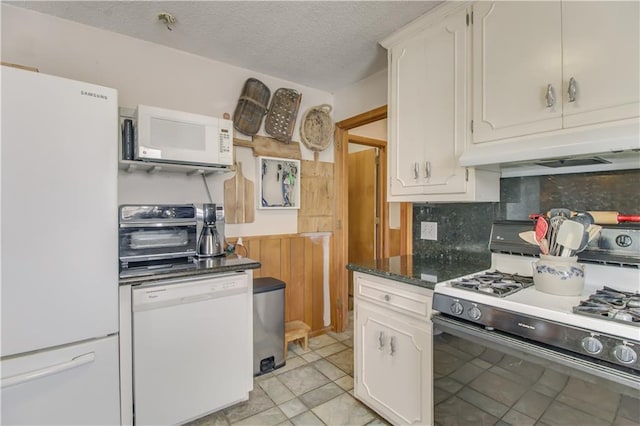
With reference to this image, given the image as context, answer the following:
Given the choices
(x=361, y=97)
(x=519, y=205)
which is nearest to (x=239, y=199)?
(x=361, y=97)

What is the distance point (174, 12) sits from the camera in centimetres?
183

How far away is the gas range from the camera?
0.93m

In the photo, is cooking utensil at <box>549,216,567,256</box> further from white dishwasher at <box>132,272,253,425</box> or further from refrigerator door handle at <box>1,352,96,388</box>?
→ refrigerator door handle at <box>1,352,96,388</box>

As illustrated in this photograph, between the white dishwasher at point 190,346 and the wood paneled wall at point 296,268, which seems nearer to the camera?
the white dishwasher at point 190,346

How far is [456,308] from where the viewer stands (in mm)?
1291

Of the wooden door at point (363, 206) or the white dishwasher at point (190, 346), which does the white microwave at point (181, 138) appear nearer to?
the white dishwasher at point (190, 346)

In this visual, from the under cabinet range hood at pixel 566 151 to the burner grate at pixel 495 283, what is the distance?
54cm

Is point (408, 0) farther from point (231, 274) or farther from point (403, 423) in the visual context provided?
point (403, 423)

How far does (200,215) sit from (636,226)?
2.28 meters

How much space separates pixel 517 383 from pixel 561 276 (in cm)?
45

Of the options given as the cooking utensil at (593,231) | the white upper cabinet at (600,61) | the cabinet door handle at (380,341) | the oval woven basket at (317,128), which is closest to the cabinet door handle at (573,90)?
the white upper cabinet at (600,61)

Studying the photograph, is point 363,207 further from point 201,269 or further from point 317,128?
point 201,269

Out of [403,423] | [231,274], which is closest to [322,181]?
[231,274]

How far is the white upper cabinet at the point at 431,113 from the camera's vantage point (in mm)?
1668
